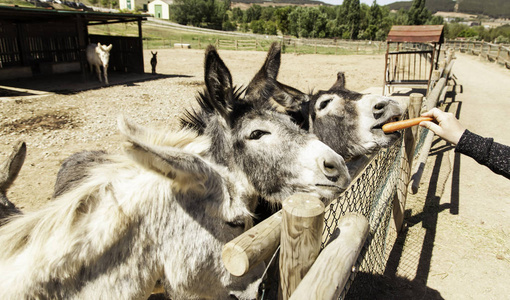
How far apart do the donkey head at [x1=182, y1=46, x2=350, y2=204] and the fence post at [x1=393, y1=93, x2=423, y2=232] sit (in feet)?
8.16

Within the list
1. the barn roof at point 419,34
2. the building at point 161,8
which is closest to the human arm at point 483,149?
the barn roof at point 419,34

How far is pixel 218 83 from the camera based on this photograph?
2.37 metres

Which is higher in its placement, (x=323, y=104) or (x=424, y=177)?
(x=323, y=104)

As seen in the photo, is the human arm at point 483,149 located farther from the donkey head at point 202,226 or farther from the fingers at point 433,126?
the donkey head at point 202,226

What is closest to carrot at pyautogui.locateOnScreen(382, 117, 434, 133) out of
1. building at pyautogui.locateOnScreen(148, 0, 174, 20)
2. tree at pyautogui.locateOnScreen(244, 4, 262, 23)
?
building at pyautogui.locateOnScreen(148, 0, 174, 20)

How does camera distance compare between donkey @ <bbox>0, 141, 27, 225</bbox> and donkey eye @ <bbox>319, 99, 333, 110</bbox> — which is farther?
donkey eye @ <bbox>319, 99, 333, 110</bbox>

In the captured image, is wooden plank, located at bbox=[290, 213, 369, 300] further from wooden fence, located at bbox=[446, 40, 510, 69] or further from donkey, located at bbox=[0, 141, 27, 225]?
wooden fence, located at bbox=[446, 40, 510, 69]

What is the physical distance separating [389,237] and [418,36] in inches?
352

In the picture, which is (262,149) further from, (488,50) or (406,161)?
(488,50)

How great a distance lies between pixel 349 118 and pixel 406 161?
4.37 feet

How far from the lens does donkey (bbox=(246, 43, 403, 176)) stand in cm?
349

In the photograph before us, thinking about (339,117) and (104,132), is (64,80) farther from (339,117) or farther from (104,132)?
(339,117)

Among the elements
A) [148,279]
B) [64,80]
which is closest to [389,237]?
[148,279]

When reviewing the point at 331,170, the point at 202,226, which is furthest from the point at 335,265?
the point at 331,170
